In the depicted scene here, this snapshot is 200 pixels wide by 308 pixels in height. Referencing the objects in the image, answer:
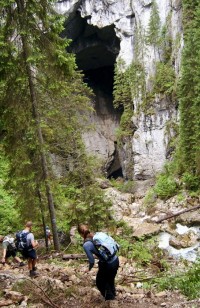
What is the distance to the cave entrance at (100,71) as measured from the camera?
3912 centimetres

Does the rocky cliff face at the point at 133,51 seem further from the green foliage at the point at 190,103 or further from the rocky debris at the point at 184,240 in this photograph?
the rocky debris at the point at 184,240

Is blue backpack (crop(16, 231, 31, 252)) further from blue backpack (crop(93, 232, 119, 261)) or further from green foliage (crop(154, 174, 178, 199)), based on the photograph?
green foliage (crop(154, 174, 178, 199))

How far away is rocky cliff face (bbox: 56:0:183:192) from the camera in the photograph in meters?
34.1

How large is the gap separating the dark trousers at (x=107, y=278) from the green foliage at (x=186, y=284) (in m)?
1.50

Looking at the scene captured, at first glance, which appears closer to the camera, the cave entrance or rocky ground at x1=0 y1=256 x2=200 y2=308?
rocky ground at x1=0 y1=256 x2=200 y2=308

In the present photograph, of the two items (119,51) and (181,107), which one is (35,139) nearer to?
(181,107)

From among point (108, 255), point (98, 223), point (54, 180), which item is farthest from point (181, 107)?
point (108, 255)

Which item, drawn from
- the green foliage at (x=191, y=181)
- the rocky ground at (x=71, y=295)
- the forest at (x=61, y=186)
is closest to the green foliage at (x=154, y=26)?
the forest at (x=61, y=186)

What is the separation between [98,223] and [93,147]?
2477cm

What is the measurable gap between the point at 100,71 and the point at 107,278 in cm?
4157

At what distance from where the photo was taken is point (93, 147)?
41.2m

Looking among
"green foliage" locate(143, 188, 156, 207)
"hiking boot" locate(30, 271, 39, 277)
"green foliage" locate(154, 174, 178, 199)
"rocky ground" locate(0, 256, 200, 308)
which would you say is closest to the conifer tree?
"hiking boot" locate(30, 271, 39, 277)

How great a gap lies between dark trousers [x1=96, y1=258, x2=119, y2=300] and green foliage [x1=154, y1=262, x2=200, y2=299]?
1.50 metres

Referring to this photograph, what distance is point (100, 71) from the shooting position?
45.9 meters
